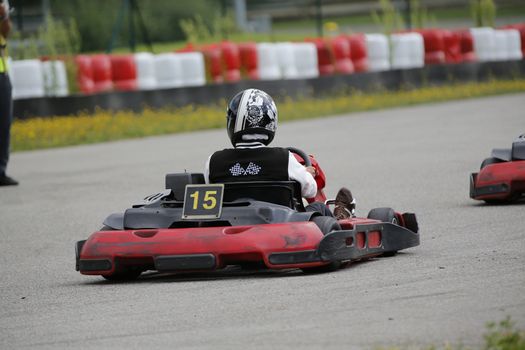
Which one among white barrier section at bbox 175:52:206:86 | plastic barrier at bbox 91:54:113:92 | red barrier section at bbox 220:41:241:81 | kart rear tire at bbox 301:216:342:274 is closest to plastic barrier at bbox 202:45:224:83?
red barrier section at bbox 220:41:241:81

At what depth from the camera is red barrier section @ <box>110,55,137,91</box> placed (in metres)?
20.8

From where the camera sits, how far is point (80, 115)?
19688 millimetres

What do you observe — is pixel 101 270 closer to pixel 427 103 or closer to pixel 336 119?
pixel 336 119

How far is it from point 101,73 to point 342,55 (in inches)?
202

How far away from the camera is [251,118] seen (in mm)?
7547

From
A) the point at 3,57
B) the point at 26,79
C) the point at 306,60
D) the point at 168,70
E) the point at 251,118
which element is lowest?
the point at 306,60

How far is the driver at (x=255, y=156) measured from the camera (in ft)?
24.3

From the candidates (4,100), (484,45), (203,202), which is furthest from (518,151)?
(484,45)

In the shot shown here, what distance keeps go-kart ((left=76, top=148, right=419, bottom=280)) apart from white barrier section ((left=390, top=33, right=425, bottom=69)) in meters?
17.5

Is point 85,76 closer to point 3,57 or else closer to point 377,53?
point 377,53

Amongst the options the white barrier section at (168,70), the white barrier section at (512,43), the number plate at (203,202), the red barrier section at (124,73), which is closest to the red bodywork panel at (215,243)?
the number plate at (203,202)

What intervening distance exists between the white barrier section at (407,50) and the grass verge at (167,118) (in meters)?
0.95

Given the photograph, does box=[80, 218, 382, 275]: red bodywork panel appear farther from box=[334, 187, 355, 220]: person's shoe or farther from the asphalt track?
box=[334, 187, 355, 220]: person's shoe

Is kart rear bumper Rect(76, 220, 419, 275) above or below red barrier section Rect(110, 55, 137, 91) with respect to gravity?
below
